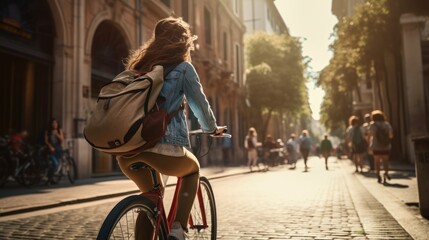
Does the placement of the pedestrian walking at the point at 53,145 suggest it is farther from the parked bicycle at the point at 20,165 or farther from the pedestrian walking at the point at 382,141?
the pedestrian walking at the point at 382,141

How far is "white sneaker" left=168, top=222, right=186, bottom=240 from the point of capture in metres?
2.45

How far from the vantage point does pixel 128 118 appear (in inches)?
82.4

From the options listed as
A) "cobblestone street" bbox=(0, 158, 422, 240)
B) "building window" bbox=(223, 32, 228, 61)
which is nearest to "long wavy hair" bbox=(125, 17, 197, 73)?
"cobblestone street" bbox=(0, 158, 422, 240)

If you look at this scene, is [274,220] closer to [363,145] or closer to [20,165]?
[20,165]

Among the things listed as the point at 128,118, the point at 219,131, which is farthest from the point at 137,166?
the point at 219,131

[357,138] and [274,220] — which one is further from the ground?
[357,138]

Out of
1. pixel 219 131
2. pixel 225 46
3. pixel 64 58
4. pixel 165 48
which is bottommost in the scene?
pixel 219 131

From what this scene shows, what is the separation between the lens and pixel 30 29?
1236 cm

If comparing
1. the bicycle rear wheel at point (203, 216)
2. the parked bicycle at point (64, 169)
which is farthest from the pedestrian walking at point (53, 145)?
the bicycle rear wheel at point (203, 216)

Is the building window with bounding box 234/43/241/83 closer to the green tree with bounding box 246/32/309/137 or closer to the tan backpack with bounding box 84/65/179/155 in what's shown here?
the green tree with bounding box 246/32/309/137

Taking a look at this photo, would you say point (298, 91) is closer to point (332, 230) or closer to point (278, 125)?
point (278, 125)

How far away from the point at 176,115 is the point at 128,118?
458 millimetres

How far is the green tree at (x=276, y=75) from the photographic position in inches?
1453

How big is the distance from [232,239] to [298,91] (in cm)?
3504
